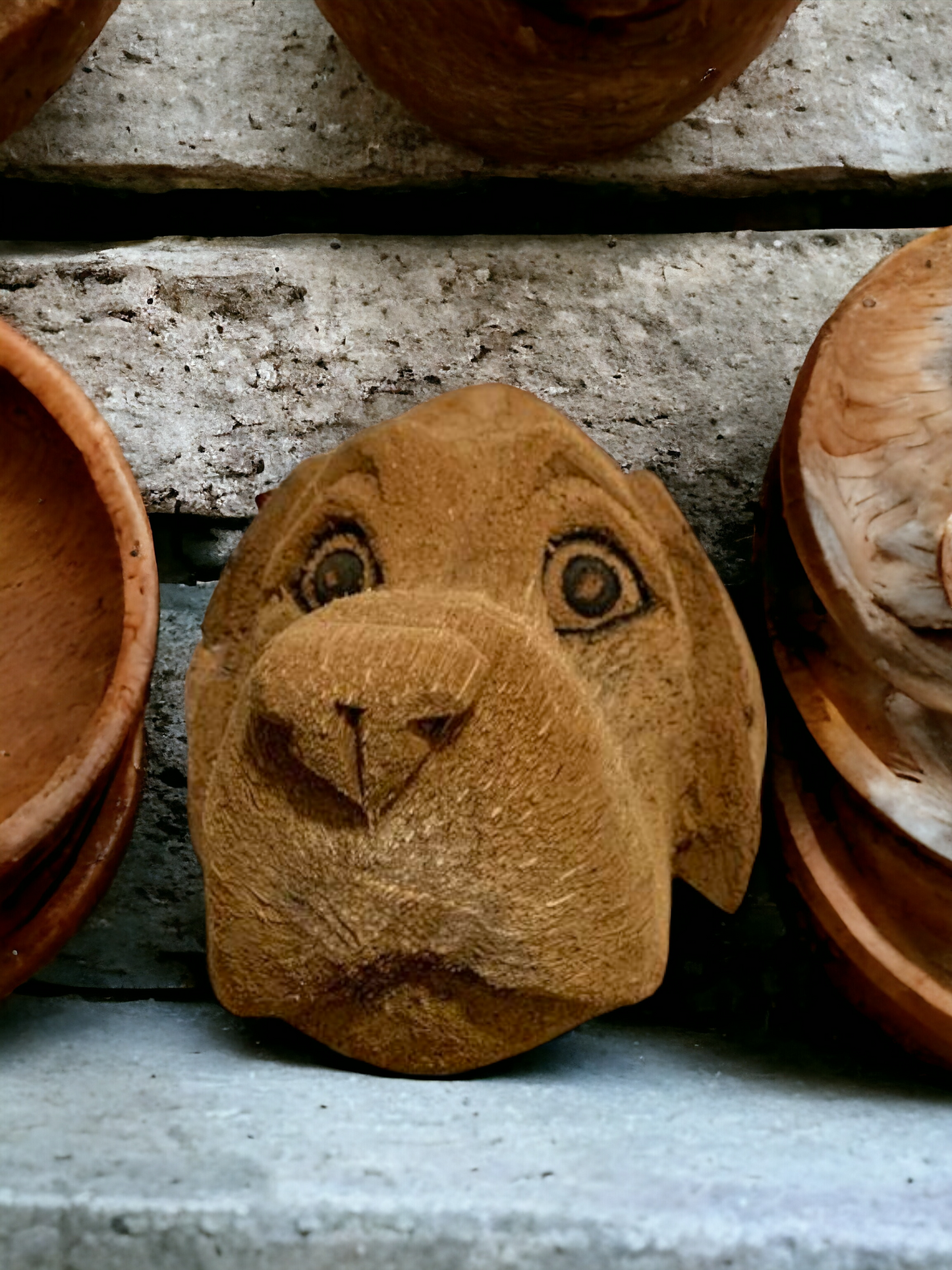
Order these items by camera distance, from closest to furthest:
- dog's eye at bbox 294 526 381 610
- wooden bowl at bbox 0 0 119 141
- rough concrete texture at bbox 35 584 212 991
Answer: dog's eye at bbox 294 526 381 610 → wooden bowl at bbox 0 0 119 141 → rough concrete texture at bbox 35 584 212 991

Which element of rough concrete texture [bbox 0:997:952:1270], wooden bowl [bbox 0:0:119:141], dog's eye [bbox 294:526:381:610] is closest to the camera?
rough concrete texture [bbox 0:997:952:1270]

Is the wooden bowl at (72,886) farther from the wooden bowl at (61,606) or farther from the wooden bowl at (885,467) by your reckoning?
the wooden bowl at (885,467)

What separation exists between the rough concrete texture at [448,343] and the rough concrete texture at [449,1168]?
0.43 metres

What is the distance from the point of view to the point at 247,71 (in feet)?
3.53

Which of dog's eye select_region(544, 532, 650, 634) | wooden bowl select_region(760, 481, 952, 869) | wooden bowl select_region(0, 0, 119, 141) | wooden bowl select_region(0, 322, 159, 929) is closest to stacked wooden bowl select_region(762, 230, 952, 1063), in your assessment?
wooden bowl select_region(760, 481, 952, 869)

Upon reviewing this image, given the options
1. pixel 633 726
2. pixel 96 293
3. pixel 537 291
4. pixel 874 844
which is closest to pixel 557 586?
pixel 633 726

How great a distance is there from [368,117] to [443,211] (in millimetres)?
92

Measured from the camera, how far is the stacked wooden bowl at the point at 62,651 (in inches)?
31.1

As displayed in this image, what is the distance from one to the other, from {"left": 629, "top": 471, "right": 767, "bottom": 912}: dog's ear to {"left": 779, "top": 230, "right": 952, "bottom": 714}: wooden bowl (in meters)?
0.07

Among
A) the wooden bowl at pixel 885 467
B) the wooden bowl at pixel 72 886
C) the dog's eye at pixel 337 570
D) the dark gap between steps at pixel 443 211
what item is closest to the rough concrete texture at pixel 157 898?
the wooden bowl at pixel 72 886

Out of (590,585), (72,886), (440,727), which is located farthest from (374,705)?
(72,886)

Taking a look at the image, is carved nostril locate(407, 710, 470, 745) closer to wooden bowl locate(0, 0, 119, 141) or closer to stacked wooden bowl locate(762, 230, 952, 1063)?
stacked wooden bowl locate(762, 230, 952, 1063)

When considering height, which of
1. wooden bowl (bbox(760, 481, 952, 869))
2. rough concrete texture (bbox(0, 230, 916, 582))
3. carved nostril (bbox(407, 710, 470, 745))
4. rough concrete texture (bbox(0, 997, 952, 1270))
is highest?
rough concrete texture (bbox(0, 230, 916, 582))

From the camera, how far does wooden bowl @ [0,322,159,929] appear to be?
2.59 ft
